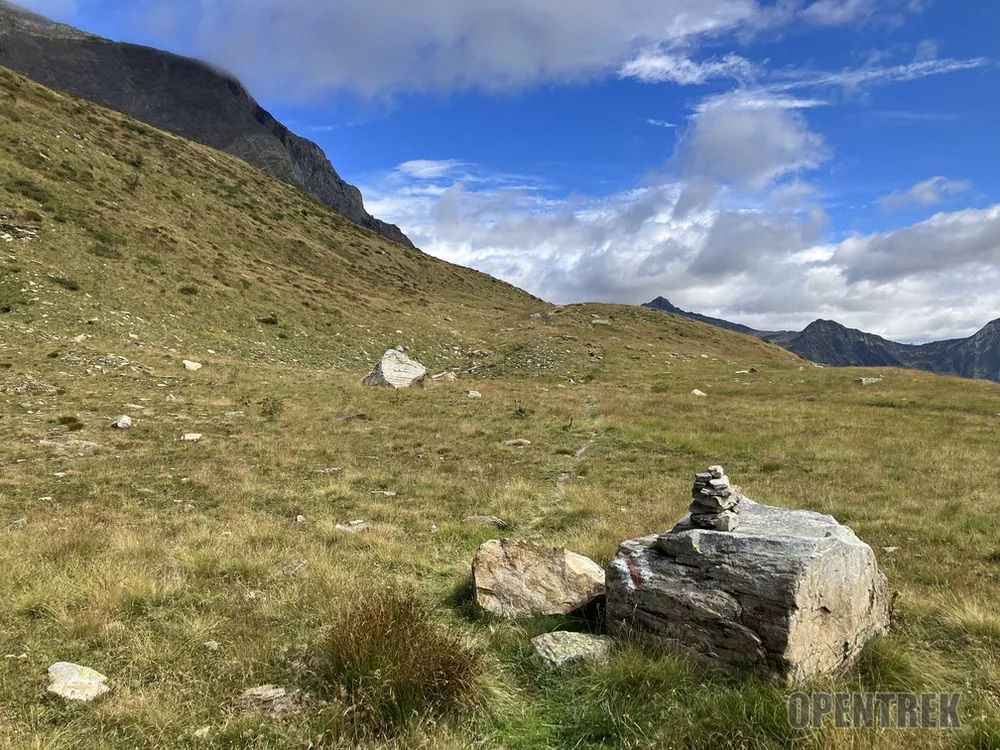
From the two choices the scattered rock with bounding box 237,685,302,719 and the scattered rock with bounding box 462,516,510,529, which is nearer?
the scattered rock with bounding box 237,685,302,719

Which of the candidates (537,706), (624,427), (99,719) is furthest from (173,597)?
(624,427)

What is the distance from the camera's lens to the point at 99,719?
4.39 m

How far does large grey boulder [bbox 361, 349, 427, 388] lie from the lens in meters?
30.9

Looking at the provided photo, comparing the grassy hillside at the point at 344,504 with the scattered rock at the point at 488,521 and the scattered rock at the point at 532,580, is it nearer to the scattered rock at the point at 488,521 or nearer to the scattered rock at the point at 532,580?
the scattered rock at the point at 532,580

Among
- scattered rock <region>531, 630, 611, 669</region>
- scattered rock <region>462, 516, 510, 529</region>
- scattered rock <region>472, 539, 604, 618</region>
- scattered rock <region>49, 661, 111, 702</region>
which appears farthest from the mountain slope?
scattered rock <region>531, 630, 611, 669</region>

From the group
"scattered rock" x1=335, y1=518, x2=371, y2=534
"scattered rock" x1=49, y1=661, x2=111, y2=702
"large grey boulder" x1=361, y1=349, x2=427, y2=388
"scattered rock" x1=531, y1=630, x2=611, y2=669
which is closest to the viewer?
"scattered rock" x1=49, y1=661, x2=111, y2=702

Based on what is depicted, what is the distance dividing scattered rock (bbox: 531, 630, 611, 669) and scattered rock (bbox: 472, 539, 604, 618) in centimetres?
76

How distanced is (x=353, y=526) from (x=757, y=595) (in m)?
7.36

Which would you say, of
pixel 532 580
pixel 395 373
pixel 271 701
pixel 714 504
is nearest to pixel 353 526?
pixel 532 580

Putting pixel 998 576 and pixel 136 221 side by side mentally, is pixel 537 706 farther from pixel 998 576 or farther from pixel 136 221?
pixel 136 221

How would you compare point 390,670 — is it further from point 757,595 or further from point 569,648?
point 757,595

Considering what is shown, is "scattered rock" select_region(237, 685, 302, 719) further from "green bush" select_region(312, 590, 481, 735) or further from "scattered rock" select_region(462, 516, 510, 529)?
"scattered rock" select_region(462, 516, 510, 529)

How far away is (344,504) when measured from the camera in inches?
473

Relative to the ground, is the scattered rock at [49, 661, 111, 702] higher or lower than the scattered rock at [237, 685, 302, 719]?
higher
